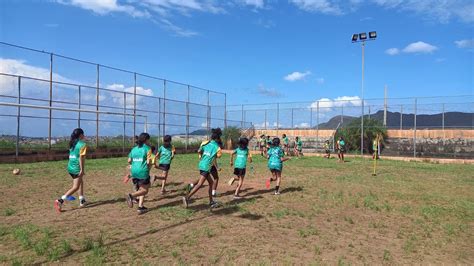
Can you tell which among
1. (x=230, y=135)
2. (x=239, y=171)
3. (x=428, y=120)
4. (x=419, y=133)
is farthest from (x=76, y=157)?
(x=230, y=135)

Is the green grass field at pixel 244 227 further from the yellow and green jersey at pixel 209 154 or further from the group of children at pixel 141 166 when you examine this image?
the yellow and green jersey at pixel 209 154

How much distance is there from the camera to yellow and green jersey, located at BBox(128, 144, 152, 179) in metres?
8.88

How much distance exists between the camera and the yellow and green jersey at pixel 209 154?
9188 millimetres

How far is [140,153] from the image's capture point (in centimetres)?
895

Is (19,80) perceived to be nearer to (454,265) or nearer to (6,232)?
(6,232)

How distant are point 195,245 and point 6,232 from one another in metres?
3.38

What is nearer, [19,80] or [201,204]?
[201,204]

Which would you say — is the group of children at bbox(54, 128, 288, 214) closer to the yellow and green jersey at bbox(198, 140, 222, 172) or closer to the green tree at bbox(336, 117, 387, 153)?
Answer: the yellow and green jersey at bbox(198, 140, 222, 172)

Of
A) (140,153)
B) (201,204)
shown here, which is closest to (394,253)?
(201,204)

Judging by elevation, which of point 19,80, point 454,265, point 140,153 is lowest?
point 454,265

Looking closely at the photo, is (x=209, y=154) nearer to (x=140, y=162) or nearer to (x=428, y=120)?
(x=140, y=162)

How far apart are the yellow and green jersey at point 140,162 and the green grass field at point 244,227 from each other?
85cm

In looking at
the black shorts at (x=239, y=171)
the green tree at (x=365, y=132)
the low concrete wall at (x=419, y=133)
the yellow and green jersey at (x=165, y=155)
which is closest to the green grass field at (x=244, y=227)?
the black shorts at (x=239, y=171)

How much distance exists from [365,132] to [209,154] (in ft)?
89.0
